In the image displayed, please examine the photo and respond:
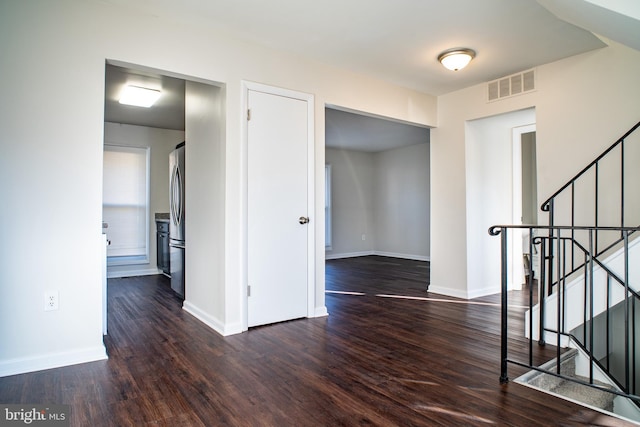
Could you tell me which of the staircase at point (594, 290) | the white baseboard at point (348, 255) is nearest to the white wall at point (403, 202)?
the white baseboard at point (348, 255)

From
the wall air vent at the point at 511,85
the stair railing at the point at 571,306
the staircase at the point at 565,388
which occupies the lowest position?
the staircase at the point at 565,388

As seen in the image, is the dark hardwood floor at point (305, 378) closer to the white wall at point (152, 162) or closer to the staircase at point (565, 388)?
the staircase at point (565, 388)

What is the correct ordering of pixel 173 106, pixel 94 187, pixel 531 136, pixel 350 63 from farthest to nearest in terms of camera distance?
pixel 531 136
pixel 173 106
pixel 350 63
pixel 94 187

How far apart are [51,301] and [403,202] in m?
6.79

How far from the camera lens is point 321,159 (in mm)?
3607

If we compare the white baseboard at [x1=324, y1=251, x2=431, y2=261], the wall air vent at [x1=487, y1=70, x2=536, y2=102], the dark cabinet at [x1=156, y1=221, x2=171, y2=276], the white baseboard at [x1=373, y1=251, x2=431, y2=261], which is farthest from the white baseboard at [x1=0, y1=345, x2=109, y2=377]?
the white baseboard at [x1=373, y1=251, x2=431, y2=261]

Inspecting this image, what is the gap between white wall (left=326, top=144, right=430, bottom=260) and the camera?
782 cm

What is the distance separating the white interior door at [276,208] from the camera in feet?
10.5

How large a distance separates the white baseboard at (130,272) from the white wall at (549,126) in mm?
4147

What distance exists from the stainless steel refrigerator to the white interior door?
1333mm

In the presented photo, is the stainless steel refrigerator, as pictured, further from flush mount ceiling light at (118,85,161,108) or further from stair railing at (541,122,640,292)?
stair railing at (541,122,640,292)

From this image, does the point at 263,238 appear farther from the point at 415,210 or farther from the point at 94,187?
the point at 415,210

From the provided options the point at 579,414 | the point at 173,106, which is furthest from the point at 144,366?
the point at 173,106

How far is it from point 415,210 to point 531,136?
246 centimetres
